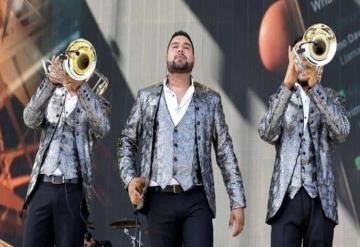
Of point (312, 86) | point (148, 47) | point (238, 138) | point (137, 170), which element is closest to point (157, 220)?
point (137, 170)

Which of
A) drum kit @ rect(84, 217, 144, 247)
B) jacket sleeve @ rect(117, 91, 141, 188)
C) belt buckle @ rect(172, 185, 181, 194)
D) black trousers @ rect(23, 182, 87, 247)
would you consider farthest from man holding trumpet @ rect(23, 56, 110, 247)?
drum kit @ rect(84, 217, 144, 247)

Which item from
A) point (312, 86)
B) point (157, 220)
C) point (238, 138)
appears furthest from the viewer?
point (238, 138)

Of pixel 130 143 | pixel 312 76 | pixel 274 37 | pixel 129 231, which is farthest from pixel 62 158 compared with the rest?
pixel 274 37

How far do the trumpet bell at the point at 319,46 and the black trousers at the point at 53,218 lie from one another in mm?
1321

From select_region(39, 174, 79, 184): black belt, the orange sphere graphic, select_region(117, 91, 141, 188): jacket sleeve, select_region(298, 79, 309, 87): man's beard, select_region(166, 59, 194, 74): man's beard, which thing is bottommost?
select_region(39, 174, 79, 184): black belt

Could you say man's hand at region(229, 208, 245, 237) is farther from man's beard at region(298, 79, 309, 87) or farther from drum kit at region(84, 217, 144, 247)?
drum kit at region(84, 217, 144, 247)

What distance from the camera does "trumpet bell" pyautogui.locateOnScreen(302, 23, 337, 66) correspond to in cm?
329

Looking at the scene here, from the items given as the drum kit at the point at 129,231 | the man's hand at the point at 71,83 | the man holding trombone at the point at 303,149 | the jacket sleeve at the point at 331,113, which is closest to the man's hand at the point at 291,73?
the man holding trombone at the point at 303,149

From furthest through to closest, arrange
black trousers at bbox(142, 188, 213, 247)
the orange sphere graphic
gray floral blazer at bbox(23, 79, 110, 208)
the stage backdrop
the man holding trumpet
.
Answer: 1. the orange sphere graphic
2. the stage backdrop
3. gray floral blazer at bbox(23, 79, 110, 208)
4. the man holding trumpet
5. black trousers at bbox(142, 188, 213, 247)

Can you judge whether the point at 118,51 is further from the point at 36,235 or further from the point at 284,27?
the point at 36,235

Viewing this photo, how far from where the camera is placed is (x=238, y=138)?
6.01 meters

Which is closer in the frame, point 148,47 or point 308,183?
point 308,183

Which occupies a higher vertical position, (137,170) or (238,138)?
(238,138)

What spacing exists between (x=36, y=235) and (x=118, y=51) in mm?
3249
